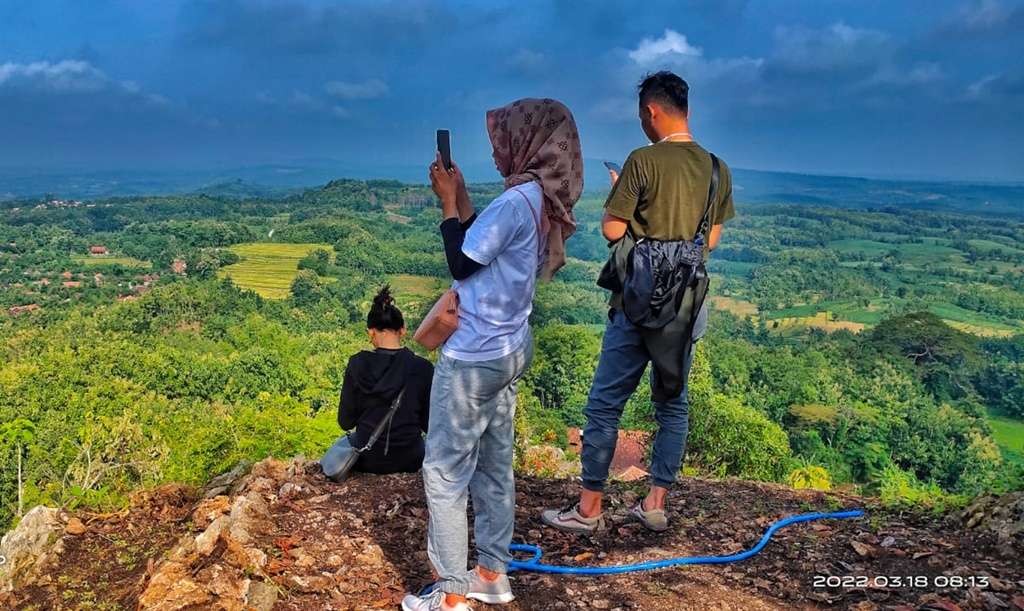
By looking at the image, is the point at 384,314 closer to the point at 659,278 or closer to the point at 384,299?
the point at 384,299

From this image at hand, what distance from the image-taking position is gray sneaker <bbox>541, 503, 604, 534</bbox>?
318 cm

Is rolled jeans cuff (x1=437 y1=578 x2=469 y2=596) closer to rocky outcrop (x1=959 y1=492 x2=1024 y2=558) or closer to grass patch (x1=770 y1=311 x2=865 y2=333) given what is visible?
rocky outcrop (x1=959 y1=492 x2=1024 y2=558)

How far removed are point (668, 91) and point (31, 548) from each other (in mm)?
3588

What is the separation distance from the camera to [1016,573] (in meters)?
2.73

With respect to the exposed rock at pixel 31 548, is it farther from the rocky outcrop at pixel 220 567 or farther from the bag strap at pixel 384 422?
the bag strap at pixel 384 422

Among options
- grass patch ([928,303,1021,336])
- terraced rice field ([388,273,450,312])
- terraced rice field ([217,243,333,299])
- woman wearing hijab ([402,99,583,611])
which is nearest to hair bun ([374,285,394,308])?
woman wearing hijab ([402,99,583,611])

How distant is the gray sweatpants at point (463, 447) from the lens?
216 cm

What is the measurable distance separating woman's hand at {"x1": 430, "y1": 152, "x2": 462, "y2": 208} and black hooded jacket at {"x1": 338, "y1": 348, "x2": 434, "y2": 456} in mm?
1547

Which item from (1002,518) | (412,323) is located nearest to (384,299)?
(1002,518)

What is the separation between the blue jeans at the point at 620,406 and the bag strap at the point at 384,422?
3.38 feet


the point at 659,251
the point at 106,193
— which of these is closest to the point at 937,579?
the point at 659,251

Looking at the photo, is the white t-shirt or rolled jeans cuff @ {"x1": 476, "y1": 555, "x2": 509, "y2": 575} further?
rolled jeans cuff @ {"x1": 476, "y1": 555, "x2": 509, "y2": 575}

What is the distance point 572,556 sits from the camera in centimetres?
296

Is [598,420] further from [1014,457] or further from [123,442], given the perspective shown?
[1014,457]
